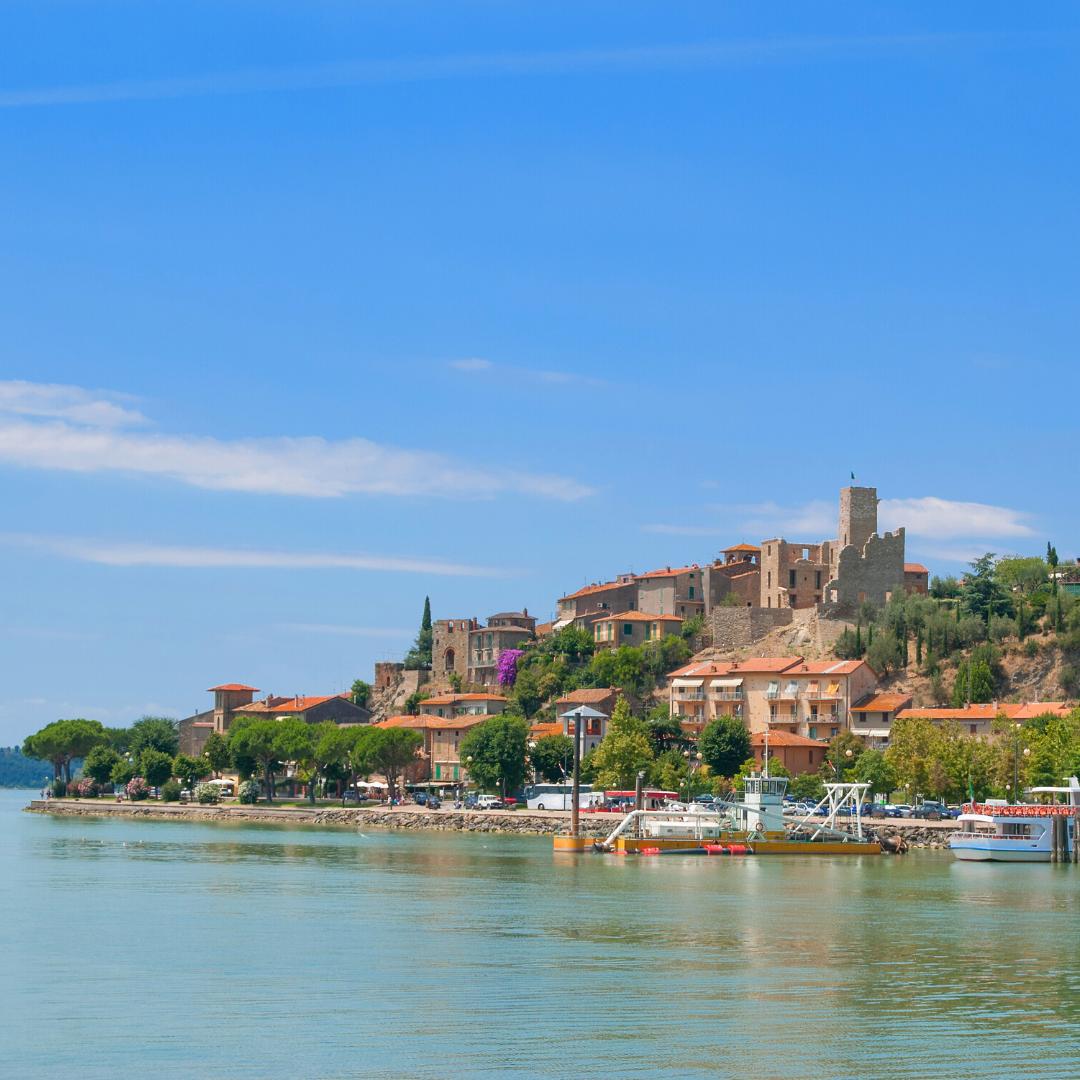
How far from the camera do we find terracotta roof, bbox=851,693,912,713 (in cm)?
10794

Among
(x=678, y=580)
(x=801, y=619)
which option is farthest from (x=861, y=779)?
(x=678, y=580)

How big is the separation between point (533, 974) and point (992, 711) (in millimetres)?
69026

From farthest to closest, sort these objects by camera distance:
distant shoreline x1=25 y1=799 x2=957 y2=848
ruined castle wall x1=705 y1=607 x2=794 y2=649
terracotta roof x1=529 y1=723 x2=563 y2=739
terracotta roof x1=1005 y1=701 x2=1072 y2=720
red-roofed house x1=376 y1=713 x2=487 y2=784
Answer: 1. red-roofed house x1=376 y1=713 x2=487 y2=784
2. ruined castle wall x1=705 y1=607 x2=794 y2=649
3. terracotta roof x1=529 y1=723 x2=563 y2=739
4. terracotta roof x1=1005 y1=701 x2=1072 y2=720
5. distant shoreline x1=25 y1=799 x2=957 y2=848

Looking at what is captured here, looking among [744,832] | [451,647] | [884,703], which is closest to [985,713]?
[884,703]

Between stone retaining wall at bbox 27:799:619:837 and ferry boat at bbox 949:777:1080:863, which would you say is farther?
stone retaining wall at bbox 27:799:619:837

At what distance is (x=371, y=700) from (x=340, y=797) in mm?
29406

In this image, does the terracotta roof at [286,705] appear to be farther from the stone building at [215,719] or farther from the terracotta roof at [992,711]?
the terracotta roof at [992,711]

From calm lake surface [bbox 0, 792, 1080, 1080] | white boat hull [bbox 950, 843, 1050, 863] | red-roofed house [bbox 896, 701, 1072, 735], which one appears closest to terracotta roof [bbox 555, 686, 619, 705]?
red-roofed house [bbox 896, 701, 1072, 735]

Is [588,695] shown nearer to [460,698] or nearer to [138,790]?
[460,698]

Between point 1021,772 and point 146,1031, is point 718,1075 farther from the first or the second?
point 1021,772

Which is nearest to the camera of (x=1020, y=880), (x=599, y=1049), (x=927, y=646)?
(x=599, y=1049)

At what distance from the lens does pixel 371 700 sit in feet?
502

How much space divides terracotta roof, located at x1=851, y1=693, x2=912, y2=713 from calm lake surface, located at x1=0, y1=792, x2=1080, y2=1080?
41.6 m

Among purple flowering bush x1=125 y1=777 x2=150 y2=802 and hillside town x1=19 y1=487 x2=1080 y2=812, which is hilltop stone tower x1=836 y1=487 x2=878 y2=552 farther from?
purple flowering bush x1=125 y1=777 x2=150 y2=802
